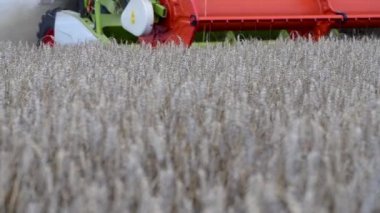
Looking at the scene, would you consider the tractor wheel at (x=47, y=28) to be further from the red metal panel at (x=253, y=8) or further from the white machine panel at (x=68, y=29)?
the red metal panel at (x=253, y=8)

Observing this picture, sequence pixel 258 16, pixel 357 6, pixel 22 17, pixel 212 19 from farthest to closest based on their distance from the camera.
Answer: pixel 22 17, pixel 357 6, pixel 258 16, pixel 212 19

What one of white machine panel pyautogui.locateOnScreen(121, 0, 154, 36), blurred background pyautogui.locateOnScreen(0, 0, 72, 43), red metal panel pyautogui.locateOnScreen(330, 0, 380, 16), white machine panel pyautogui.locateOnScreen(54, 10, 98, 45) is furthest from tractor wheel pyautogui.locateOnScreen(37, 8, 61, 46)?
red metal panel pyautogui.locateOnScreen(330, 0, 380, 16)

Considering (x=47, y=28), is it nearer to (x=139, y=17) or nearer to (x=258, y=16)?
(x=139, y=17)

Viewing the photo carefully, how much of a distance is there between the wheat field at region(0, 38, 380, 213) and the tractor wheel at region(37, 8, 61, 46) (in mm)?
3259

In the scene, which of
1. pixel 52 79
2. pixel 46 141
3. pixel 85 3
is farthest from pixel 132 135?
pixel 85 3

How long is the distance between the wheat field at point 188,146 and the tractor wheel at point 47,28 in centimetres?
326

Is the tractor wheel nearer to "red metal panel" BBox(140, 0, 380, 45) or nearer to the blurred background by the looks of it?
the blurred background

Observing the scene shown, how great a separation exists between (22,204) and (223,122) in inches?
16.6

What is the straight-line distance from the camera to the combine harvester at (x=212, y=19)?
4.16m

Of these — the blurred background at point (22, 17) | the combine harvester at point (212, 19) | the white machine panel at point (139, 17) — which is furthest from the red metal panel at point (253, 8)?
the blurred background at point (22, 17)

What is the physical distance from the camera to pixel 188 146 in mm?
1071

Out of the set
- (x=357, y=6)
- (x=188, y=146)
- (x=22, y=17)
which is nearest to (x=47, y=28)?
(x=22, y=17)

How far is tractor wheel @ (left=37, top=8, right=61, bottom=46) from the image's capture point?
495 cm

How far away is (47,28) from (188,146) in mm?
4114
